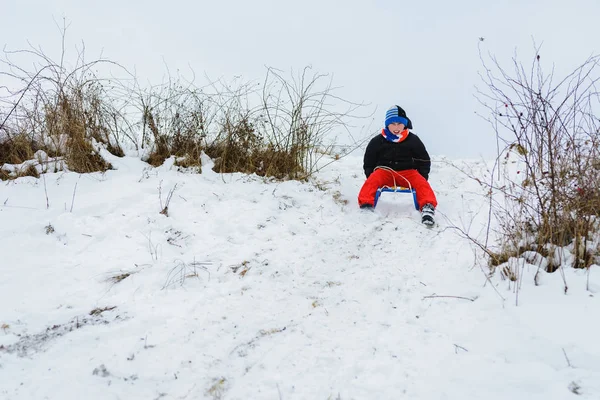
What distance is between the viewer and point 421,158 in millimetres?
4465

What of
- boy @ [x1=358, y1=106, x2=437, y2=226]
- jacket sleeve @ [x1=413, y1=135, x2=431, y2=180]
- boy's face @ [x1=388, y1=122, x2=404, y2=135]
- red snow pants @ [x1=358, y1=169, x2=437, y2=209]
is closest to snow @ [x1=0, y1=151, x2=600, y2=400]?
red snow pants @ [x1=358, y1=169, x2=437, y2=209]

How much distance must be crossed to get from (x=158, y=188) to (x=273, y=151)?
1.66 meters

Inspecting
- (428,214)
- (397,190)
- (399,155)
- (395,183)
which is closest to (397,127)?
(399,155)

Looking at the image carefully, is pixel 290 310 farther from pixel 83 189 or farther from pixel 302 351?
pixel 83 189

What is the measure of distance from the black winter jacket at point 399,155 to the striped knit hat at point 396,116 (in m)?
0.17

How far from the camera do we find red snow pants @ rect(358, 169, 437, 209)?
407cm

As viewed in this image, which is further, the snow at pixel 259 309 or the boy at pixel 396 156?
the boy at pixel 396 156

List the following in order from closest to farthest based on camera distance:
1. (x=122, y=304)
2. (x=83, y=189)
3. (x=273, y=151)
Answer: (x=122, y=304) → (x=83, y=189) → (x=273, y=151)

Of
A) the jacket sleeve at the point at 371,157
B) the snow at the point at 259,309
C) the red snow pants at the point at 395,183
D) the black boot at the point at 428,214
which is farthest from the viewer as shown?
the jacket sleeve at the point at 371,157

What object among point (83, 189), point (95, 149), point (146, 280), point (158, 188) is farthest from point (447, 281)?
point (95, 149)

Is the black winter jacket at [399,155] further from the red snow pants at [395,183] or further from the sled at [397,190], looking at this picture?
the sled at [397,190]

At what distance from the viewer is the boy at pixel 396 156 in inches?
171

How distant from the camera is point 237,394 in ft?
5.44

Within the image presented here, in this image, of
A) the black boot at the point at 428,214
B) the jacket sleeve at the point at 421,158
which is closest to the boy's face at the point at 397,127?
the jacket sleeve at the point at 421,158
